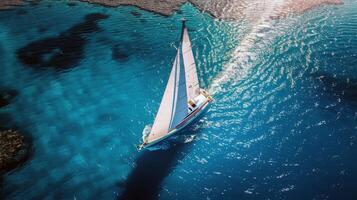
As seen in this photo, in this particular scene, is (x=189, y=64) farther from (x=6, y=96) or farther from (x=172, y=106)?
(x=6, y=96)

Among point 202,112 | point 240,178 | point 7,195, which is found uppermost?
point 202,112

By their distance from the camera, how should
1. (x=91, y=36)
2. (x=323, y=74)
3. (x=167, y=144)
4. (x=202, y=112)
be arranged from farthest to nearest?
(x=91, y=36) → (x=323, y=74) → (x=202, y=112) → (x=167, y=144)

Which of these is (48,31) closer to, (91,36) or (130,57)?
(91,36)

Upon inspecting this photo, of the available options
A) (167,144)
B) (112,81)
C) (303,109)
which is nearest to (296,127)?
(303,109)

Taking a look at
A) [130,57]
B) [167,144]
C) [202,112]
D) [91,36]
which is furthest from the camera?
Result: [91,36]

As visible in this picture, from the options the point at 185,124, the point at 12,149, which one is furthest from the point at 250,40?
the point at 12,149

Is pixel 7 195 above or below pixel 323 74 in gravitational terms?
below

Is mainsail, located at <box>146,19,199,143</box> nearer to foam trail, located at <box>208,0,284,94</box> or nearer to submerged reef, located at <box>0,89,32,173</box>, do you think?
foam trail, located at <box>208,0,284,94</box>

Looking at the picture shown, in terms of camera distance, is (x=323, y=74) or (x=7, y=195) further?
(x=323, y=74)
